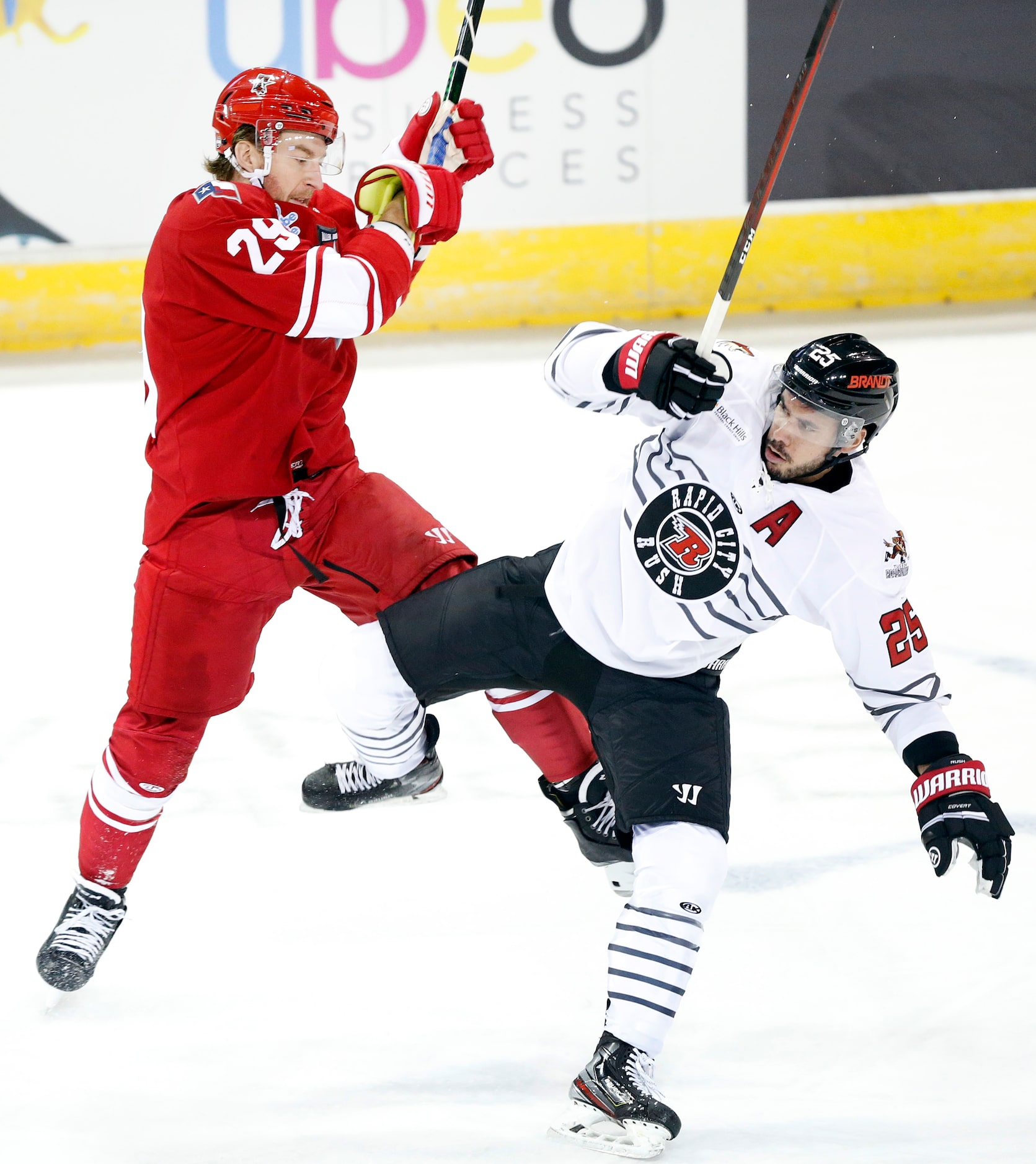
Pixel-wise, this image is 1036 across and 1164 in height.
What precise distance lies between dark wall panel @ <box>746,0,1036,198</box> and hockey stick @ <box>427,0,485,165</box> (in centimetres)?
549

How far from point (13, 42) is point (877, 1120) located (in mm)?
7021

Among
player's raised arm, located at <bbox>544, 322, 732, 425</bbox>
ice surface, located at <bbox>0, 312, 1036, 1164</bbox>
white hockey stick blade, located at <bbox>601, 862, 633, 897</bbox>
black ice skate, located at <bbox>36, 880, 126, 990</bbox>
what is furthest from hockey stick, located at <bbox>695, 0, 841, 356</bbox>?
black ice skate, located at <bbox>36, 880, 126, 990</bbox>

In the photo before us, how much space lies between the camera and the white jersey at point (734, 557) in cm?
199

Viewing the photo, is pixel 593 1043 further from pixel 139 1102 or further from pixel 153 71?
pixel 153 71

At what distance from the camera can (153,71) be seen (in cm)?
744

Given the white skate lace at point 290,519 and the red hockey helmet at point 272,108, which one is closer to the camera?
the red hockey helmet at point 272,108

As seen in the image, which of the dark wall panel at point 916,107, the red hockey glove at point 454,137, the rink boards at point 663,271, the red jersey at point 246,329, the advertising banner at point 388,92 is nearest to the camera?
the red jersey at point 246,329

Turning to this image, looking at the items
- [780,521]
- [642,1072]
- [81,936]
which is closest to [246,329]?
[780,521]

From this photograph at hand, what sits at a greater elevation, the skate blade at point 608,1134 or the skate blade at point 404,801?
the skate blade at point 404,801

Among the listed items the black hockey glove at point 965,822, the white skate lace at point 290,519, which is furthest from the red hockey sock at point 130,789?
the black hockey glove at point 965,822

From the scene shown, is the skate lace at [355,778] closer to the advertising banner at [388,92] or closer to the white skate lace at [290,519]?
the white skate lace at [290,519]

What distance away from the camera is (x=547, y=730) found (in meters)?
2.47

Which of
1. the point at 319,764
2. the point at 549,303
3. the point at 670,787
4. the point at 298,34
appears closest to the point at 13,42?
the point at 298,34

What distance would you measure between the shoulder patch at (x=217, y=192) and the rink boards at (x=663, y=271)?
5.41 metres
